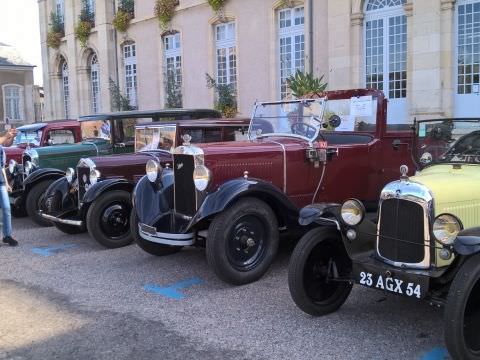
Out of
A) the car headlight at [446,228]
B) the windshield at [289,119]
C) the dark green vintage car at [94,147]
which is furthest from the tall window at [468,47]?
the car headlight at [446,228]

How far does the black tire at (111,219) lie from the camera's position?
6.72 meters

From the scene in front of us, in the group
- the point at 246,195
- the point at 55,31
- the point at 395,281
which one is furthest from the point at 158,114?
the point at 55,31

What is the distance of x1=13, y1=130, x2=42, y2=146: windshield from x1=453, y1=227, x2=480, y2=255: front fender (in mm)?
8633

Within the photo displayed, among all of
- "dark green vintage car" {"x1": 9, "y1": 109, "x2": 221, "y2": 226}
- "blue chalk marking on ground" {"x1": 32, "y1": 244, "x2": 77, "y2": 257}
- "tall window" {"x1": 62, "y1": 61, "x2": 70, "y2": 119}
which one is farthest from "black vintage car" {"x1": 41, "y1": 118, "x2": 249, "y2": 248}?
"tall window" {"x1": 62, "y1": 61, "x2": 70, "y2": 119}

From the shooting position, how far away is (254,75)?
1475 centimetres

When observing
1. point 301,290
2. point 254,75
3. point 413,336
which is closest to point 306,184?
point 301,290

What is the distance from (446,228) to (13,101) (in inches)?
1257

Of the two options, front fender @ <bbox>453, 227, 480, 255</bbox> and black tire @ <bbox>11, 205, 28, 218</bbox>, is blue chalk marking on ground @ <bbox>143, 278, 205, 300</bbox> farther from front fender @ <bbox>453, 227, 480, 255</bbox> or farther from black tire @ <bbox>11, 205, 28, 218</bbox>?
black tire @ <bbox>11, 205, 28, 218</bbox>

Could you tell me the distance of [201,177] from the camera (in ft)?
17.4

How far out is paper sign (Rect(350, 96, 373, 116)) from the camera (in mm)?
6516

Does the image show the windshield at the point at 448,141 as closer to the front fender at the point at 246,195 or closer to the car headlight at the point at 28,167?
the front fender at the point at 246,195

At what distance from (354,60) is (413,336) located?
9423mm

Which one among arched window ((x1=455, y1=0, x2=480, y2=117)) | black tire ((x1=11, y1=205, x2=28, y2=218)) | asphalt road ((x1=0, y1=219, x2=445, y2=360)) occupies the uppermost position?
arched window ((x1=455, y1=0, x2=480, y2=117))

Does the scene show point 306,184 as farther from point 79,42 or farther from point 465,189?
point 79,42
